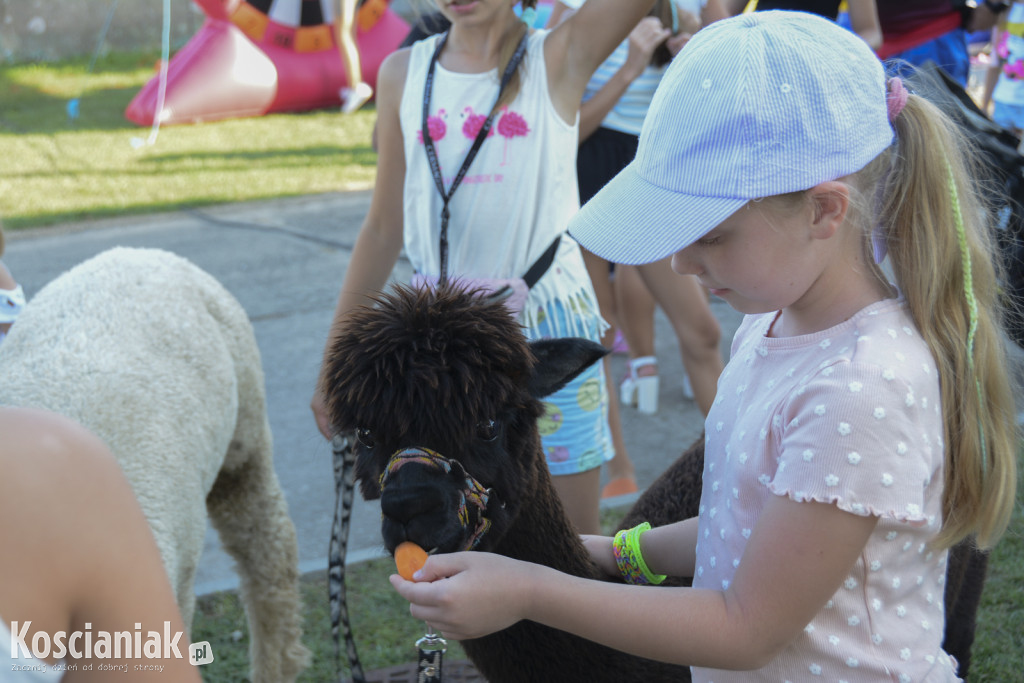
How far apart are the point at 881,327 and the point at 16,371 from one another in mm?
2212

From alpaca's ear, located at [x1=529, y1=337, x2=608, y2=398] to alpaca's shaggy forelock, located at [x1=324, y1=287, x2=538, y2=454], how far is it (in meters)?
0.07

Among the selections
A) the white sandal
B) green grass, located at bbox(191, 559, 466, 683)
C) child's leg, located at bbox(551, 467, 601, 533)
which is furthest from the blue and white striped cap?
the white sandal

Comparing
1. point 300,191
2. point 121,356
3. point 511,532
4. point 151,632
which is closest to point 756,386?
point 511,532

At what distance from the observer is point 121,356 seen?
8.37 ft

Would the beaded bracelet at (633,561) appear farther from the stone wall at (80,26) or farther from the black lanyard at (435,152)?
the stone wall at (80,26)

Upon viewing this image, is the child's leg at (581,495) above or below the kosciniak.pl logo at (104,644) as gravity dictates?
below

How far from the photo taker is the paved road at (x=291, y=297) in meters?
4.05

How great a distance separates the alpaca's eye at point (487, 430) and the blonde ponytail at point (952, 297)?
0.72 meters

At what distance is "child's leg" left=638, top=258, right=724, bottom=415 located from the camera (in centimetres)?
364

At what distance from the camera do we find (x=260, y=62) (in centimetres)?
1191

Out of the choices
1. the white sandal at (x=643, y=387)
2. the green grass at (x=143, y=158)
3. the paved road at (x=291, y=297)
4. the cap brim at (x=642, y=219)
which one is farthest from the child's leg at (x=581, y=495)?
the green grass at (x=143, y=158)

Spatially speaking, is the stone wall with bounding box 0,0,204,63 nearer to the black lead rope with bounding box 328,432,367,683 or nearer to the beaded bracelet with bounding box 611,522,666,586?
the black lead rope with bounding box 328,432,367,683

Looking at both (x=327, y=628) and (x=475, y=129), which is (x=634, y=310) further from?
(x=475, y=129)

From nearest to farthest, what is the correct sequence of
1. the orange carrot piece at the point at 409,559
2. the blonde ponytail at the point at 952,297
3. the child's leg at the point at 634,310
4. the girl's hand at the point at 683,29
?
1. the blonde ponytail at the point at 952,297
2. the orange carrot piece at the point at 409,559
3. the girl's hand at the point at 683,29
4. the child's leg at the point at 634,310
